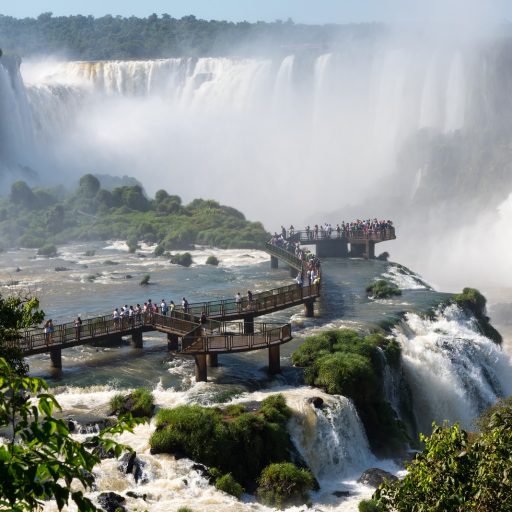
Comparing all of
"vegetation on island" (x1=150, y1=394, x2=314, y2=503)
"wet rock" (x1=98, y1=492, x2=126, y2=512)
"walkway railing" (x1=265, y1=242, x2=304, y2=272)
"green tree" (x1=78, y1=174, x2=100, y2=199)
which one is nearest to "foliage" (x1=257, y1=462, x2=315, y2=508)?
"vegetation on island" (x1=150, y1=394, x2=314, y2=503)

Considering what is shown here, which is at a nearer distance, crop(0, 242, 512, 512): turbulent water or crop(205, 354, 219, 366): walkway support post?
crop(0, 242, 512, 512): turbulent water

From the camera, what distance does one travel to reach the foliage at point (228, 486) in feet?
60.1

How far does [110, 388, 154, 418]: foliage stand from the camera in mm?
21219

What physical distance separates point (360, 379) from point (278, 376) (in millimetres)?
2532

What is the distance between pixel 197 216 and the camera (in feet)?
216

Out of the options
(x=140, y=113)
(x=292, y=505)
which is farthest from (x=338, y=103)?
(x=292, y=505)

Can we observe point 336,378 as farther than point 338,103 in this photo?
No

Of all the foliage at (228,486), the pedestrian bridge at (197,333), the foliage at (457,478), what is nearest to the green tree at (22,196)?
the pedestrian bridge at (197,333)

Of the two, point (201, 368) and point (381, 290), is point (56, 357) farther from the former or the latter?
point (381, 290)

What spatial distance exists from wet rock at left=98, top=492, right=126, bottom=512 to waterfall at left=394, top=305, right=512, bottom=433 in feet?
41.2

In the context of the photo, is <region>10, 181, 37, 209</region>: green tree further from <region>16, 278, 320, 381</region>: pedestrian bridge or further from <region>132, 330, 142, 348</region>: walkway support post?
<region>132, 330, 142, 348</region>: walkway support post

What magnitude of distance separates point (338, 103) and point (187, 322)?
72628 mm

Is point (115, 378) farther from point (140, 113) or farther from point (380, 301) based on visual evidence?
point (140, 113)

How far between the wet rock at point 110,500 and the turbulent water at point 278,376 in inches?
17.8
